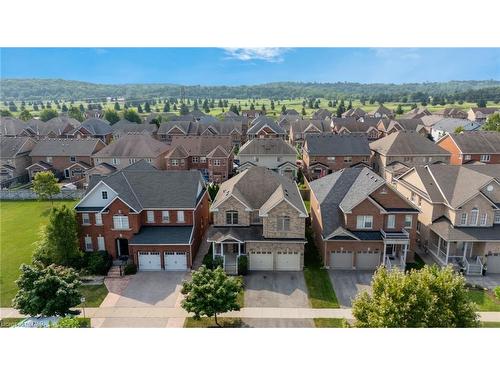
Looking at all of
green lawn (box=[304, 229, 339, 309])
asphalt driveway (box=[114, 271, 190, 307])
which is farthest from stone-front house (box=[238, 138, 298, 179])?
asphalt driveway (box=[114, 271, 190, 307])

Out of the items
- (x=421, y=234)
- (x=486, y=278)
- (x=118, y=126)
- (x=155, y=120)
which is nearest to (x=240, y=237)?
(x=421, y=234)

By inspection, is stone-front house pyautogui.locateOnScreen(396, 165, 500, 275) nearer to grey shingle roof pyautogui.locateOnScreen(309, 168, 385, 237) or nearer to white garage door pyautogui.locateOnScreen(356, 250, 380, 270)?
white garage door pyautogui.locateOnScreen(356, 250, 380, 270)

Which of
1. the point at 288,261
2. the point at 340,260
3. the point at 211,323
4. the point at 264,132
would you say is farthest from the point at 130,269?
the point at 264,132

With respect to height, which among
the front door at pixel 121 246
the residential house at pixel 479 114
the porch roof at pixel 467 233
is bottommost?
the front door at pixel 121 246

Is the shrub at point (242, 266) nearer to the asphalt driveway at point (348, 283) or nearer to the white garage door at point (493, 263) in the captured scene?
the asphalt driveway at point (348, 283)

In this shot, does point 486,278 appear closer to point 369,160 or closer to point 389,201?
point 389,201

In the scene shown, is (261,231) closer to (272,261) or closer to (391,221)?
(272,261)

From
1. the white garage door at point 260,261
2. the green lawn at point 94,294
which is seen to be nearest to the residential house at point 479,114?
the white garage door at point 260,261

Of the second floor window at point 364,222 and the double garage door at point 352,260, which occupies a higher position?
the second floor window at point 364,222
